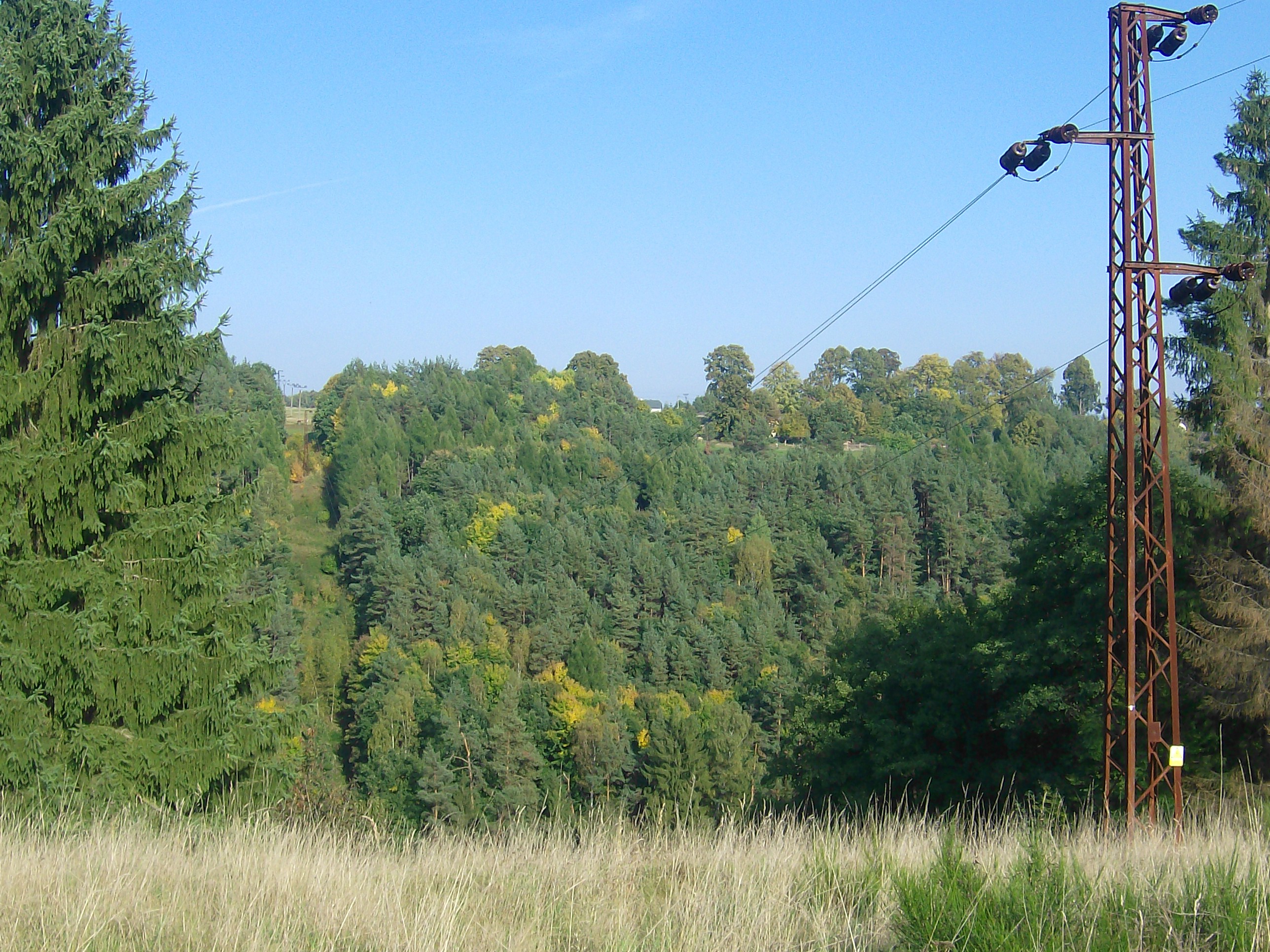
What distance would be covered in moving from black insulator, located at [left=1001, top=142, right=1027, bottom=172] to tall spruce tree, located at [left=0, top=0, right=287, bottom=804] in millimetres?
7697

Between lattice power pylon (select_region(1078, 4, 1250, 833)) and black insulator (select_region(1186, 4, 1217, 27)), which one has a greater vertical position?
black insulator (select_region(1186, 4, 1217, 27))

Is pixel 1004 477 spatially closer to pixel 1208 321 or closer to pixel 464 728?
pixel 464 728

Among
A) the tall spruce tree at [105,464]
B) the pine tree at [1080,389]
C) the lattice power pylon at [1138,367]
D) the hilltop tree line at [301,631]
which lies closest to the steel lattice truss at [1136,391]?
the lattice power pylon at [1138,367]

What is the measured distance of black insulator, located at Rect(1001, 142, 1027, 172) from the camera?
9.30m

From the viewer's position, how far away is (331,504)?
342 feet

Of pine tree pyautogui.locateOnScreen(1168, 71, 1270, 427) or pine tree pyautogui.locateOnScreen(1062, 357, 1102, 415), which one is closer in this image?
pine tree pyautogui.locateOnScreen(1168, 71, 1270, 427)

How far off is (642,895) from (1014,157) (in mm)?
7971

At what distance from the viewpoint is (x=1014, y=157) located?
30.7 ft

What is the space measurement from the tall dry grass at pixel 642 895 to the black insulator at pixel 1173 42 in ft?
24.4

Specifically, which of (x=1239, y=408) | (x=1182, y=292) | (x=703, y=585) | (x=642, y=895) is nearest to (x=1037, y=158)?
(x=1182, y=292)

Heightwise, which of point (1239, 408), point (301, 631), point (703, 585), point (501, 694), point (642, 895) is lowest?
point (501, 694)

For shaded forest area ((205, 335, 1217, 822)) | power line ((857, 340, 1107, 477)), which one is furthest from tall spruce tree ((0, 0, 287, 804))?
power line ((857, 340, 1107, 477))

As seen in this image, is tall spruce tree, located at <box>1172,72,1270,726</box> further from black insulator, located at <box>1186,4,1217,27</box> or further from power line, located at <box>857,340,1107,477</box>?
power line, located at <box>857,340,1107,477</box>

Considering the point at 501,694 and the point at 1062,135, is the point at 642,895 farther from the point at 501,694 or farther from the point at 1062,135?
the point at 501,694
